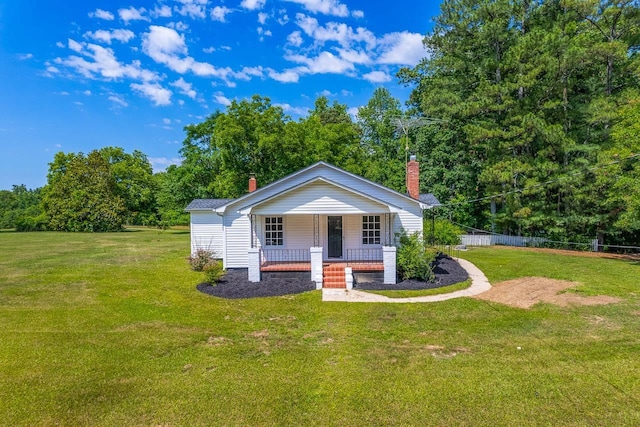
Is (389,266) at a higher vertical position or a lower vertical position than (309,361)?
higher

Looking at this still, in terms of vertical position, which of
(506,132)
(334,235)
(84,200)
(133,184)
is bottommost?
(334,235)

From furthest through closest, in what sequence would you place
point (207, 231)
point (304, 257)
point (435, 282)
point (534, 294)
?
point (207, 231) → point (304, 257) → point (435, 282) → point (534, 294)

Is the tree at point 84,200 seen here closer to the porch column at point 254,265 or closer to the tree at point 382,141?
the tree at point 382,141

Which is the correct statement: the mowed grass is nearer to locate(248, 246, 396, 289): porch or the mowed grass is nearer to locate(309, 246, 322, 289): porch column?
locate(309, 246, 322, 289): porch column

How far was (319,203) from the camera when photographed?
1363 centimetres

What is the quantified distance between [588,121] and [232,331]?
26471 mm

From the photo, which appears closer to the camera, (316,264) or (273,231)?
(316,264)

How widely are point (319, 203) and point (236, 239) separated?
453 cm

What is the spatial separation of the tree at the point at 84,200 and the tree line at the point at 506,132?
10070 mm

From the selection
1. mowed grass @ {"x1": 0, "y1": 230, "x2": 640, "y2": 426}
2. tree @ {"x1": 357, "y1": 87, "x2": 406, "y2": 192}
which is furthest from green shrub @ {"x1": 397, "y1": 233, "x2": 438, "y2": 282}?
tree @ {"x1": 357, "y1": 87, "x2": 406, "y2": 192}

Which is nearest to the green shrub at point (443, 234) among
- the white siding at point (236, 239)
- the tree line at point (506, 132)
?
the tree line at point (506, 132)

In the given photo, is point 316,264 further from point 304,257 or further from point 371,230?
point 371,230

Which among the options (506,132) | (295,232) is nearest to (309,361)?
(295,232)

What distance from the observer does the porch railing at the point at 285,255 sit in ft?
50.0
